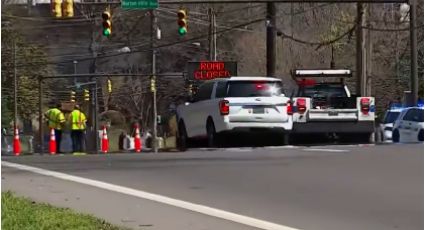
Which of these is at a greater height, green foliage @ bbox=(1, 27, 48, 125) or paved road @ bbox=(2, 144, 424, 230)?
green foliage @ bbox=(1, 27, 48, 125)

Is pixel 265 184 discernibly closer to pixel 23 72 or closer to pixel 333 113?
pixel 333 113

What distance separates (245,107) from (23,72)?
43149 millimetres

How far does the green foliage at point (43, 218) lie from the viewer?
7.45 meters

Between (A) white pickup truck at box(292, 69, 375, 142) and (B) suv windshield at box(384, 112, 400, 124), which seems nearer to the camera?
(A) white pickup truck at box(292, 69, 375, 142)

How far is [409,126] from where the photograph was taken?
2603cm

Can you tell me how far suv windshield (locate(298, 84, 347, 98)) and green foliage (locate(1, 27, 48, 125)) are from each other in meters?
34.5

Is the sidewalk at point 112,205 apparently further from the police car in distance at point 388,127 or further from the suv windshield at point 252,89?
the police car in distance at point 388,127

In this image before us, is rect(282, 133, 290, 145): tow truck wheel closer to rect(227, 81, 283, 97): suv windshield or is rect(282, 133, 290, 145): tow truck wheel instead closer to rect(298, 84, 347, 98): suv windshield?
rect(298, 84, 347, 98): suv windshield

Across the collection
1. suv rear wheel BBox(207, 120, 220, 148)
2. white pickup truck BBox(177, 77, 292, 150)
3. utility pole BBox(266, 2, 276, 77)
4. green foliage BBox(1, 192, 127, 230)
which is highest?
utility pole BBox(266, 2, 276, 77)

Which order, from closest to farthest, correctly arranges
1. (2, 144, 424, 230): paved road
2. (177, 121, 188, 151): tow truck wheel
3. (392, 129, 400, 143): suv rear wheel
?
(2, 144, 424, 230): paved road < (177, 121, 188, 151): tow truck wheel < (392, 129, 400, 143): suv rear wheel

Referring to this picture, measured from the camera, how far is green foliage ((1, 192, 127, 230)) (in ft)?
24.4

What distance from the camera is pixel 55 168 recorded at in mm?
14938

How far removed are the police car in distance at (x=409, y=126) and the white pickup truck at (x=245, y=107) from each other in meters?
6.54

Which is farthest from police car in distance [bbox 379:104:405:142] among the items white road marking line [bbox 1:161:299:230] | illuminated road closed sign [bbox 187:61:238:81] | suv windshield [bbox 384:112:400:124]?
white road marking line [bbox 1:161:299:230]
